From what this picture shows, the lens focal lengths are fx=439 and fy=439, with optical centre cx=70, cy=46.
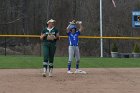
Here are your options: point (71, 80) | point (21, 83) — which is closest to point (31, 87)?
point (21, 83)

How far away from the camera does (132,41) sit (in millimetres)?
51812

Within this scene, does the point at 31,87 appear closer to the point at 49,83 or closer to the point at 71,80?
the point at 49,83

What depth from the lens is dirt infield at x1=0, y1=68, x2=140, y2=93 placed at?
12.0 metres

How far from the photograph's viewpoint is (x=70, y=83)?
13555mm

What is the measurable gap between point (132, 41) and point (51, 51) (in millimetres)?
37152

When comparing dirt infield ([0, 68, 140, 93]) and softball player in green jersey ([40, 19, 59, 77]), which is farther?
softball player in green jersey ([40, 19, 59, 77])

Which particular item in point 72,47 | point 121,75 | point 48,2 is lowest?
point 121,75

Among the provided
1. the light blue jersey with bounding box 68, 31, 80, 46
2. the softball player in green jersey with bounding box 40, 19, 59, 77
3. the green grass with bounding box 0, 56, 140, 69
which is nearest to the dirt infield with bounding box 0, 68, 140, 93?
the softball player in green jersey with bounding box 40, 19, 59, 77

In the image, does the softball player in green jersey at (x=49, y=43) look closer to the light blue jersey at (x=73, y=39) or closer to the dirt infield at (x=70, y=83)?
the dirt infield at (x=70, y=83)

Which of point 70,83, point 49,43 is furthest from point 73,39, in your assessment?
point 70,83

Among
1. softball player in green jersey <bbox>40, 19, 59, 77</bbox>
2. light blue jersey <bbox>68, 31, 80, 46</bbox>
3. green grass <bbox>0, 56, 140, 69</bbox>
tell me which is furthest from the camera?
green grass <bbox>0, 56, 140, 69</bbox>

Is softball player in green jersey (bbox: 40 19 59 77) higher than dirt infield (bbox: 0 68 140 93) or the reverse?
higher

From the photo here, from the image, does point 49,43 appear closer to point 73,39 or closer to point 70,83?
point 73,39

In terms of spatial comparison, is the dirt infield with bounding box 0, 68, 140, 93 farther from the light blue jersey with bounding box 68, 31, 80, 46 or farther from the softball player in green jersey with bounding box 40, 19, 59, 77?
the light blue jersey with bounding box 68, 31, 80, 46
